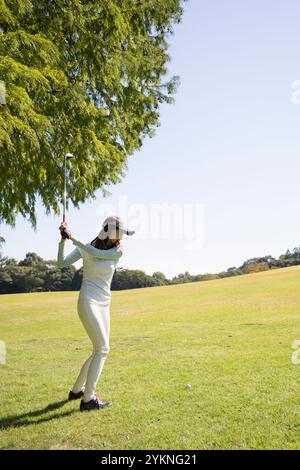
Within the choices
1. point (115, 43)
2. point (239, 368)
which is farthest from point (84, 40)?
point (239, 368)

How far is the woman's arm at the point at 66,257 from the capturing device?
20.6ft

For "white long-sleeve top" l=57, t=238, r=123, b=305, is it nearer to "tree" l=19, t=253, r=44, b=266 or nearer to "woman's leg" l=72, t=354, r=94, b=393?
"woman's leg" l=72, t=354, r=94, b=393

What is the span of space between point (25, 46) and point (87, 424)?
315 inches

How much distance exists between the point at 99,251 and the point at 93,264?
9.2 inches

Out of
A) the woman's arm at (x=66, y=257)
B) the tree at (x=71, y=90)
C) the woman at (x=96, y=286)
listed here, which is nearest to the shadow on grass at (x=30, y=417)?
the woman at (x=96, y=286)

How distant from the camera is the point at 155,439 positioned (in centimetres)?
497

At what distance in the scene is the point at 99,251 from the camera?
Answer: 6.27m

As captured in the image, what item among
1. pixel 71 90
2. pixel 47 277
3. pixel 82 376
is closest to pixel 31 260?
pixel 47 277

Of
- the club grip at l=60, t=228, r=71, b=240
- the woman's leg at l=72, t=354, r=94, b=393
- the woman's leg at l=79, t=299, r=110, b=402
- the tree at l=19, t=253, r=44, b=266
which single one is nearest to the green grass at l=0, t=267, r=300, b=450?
the woman's leg at l=72, t=354, r=94, b=393

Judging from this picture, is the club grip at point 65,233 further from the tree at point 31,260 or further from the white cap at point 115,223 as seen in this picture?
the tree at point 31,260

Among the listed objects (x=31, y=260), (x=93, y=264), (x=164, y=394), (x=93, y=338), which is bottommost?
(x=164, y=394)

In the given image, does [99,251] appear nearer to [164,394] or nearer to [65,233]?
[65,233]

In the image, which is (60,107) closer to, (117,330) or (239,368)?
(239,368)

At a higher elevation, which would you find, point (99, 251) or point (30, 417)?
point (99, 251)
